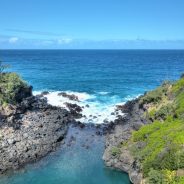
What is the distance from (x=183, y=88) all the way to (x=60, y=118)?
2694 cm

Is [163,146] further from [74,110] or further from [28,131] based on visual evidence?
[74,110]

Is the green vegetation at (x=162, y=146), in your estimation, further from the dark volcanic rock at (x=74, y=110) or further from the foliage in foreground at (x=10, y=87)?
the foliage in foreground at (x=10, y=87)

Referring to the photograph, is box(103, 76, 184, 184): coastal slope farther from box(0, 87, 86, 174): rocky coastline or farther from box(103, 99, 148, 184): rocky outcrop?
box(0, 87, 86, 174): rocky coastline

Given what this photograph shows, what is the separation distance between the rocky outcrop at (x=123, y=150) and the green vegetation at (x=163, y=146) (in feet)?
4.65

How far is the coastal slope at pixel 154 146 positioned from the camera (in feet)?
129

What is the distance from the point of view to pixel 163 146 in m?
43.3

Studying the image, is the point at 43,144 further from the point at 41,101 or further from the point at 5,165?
the point at 41,101

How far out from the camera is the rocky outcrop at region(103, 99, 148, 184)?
45.1 metres

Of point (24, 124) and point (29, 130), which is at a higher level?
point (24, 124)

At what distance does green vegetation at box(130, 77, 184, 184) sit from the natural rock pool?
4793 mm

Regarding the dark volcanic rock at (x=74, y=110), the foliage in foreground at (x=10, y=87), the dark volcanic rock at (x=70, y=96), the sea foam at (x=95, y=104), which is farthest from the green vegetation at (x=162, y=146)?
the foliage in foreground at (x=10, y=87)

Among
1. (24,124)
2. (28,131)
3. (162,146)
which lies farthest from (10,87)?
(162,146)

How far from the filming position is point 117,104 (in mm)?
85188

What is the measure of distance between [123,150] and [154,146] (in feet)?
21.4
